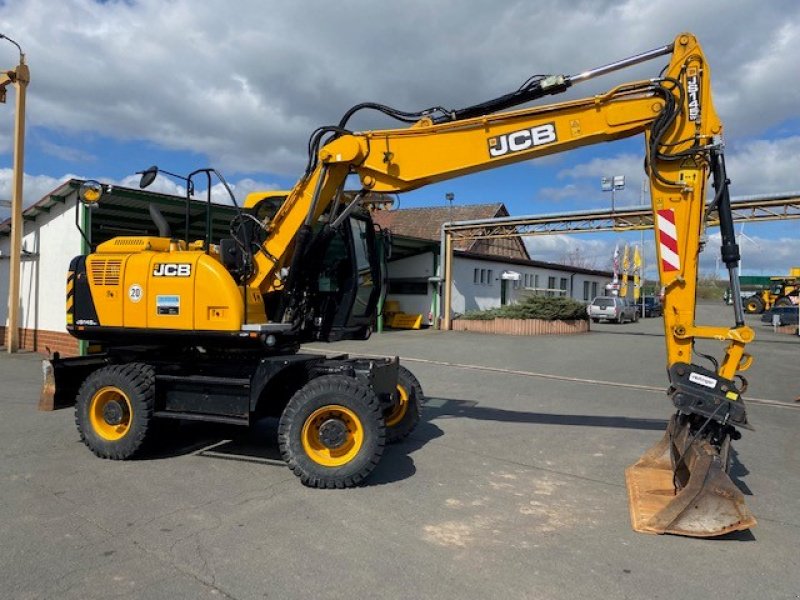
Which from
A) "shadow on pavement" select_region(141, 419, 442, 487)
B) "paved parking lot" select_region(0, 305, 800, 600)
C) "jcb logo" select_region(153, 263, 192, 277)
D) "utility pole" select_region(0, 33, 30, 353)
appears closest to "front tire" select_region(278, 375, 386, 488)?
"paved parking lot" select_region(0, 305, 800, 600)

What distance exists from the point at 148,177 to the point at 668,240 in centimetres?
518

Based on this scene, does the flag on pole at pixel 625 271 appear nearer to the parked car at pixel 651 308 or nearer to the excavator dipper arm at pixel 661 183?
the parked car at pixel 651 308

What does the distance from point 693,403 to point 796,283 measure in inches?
1871

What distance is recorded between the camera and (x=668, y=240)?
5660 millimetres

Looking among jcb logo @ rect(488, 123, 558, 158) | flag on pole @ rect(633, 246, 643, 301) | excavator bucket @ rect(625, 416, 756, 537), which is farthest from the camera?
flag on pole @ rect(633, 246, 643, 301)

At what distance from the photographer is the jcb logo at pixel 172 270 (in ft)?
20.7

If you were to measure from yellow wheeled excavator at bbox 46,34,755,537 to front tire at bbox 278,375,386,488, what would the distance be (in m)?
0.01

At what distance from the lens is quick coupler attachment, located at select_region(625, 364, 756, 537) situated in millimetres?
4398

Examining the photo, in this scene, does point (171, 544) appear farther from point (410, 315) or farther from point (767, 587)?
point (410, 315)

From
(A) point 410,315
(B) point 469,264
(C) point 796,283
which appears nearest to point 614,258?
(C) point 796,283

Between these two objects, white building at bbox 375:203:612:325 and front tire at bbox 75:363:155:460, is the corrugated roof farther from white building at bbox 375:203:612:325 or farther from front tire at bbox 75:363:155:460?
front tire at bbox 75:363:155:460

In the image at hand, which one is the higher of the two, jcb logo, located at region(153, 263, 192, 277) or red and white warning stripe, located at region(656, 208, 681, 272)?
red and white warning stripe, located at region(656, 208, 681, 272)

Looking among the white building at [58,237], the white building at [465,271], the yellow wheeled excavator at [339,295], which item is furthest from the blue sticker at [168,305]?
the white building at [465,271]

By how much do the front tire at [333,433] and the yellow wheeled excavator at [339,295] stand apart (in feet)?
0.05
